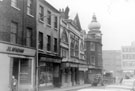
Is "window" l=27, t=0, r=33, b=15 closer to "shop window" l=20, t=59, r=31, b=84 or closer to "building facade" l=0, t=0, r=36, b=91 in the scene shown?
"building facade" l=0, t=0, r=36, b=91

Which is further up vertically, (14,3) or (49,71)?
(14,3)

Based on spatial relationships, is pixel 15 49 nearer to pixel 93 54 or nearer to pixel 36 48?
pixel 36 48

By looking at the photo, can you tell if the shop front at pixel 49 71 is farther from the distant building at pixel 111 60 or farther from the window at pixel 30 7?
the distant building at pixel 111 60

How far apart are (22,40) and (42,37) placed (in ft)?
15.9

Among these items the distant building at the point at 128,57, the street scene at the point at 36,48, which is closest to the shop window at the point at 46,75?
the street scene at the point at 36,48

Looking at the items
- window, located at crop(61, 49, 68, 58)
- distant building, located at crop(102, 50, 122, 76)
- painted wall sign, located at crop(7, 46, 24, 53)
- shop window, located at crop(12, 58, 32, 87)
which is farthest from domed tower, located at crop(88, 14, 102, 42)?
distant building, located at crop(102, 50, 122, 76)

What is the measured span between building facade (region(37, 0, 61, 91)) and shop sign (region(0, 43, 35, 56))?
4.40 feet

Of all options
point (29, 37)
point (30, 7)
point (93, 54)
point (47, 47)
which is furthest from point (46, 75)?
point (93, 54)

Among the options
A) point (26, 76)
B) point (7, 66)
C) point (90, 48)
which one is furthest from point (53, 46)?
point (90, 48)

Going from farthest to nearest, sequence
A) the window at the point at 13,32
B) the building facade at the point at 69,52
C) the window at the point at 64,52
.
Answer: the window at the point at 64,52 < the building facade at the point at 69,52 < the window at the point at 13,32

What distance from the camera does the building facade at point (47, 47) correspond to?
2858cm

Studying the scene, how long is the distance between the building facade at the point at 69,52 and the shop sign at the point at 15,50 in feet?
30.9

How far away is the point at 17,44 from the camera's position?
76.8 ft

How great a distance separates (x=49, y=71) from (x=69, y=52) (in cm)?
896
